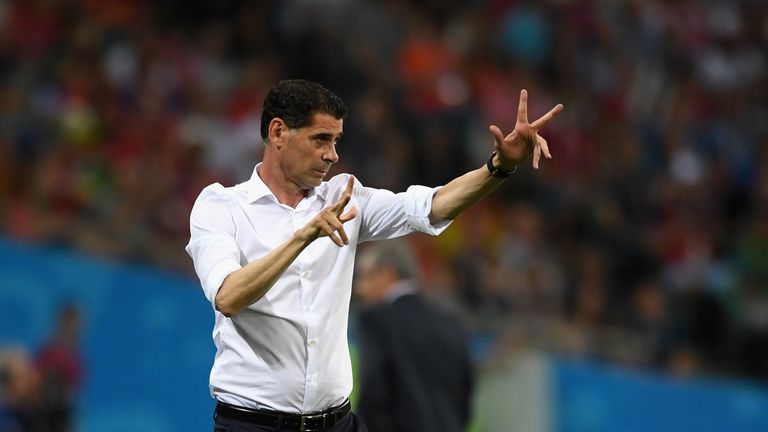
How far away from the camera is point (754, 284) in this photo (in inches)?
457

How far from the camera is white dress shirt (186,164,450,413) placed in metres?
4.29

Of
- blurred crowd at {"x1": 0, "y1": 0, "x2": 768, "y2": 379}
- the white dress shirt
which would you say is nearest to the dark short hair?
the white dress shirt

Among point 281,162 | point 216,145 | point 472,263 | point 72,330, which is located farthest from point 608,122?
point 281,162

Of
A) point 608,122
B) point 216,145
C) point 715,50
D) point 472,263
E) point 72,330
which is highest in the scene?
point 715,50

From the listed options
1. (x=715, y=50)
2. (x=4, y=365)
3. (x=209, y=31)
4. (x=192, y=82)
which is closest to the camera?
(x=4, y=365)

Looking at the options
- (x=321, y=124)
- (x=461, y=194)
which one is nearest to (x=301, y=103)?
(x=321, y=124)

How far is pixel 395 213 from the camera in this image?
4.50m

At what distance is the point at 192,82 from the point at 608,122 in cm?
410

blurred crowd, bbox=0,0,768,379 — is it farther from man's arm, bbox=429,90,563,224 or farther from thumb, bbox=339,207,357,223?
thumb, bbox=339,207,357,223

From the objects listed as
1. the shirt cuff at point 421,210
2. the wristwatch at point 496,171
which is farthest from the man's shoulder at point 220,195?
the wristwatch at point 496,171

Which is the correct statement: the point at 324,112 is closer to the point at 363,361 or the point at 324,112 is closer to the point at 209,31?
the point at 363,361

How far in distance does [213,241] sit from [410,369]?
1.66 m

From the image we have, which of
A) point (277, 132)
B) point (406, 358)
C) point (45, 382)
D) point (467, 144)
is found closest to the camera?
point (277, 132)

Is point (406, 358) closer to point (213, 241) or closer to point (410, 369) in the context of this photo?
point (410, 369)
